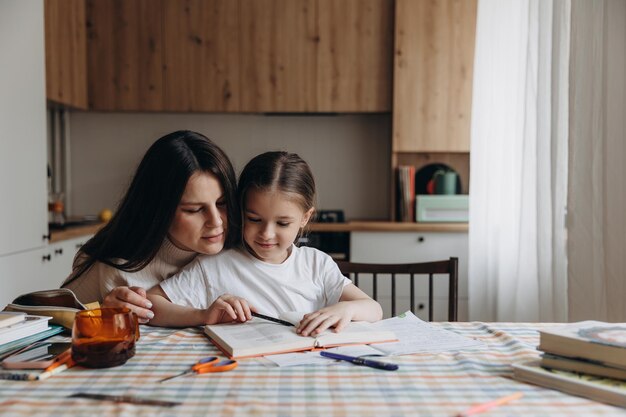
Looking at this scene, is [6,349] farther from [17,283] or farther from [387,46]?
[387,46]

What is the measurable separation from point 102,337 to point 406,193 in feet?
9.41

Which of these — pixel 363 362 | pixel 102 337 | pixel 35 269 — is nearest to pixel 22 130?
pixel 35 269

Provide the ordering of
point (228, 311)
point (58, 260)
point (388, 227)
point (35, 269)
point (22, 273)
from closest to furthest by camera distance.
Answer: point (228, 311), point (22, 273), point (35, 269), point (58, 260), point (388, 227)

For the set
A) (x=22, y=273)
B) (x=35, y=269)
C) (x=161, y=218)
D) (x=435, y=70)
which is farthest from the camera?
(x=435, y=70)

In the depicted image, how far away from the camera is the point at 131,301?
1.30 meters

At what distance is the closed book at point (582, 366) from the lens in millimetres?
938

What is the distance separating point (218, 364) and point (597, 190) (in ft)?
5.27

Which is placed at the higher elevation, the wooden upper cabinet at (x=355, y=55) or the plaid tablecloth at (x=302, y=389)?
the wooden upper cabinet at (x=355, y=55)

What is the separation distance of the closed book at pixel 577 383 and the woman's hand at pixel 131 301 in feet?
2.42

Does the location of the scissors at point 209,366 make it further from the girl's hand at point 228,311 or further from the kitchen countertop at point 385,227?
the kitchen countertop at point 385,227

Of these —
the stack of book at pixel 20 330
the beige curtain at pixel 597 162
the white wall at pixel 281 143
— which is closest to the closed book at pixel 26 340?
the stack of book at pixel 20 330

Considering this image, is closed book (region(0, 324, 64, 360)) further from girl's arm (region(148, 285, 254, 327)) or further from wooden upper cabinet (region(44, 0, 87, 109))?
wooden upper cabinet (region(44, 0, 87, 109))

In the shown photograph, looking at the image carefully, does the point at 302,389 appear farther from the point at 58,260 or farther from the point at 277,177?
the point at 58,260

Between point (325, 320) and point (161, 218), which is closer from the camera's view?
point (325, 320)
